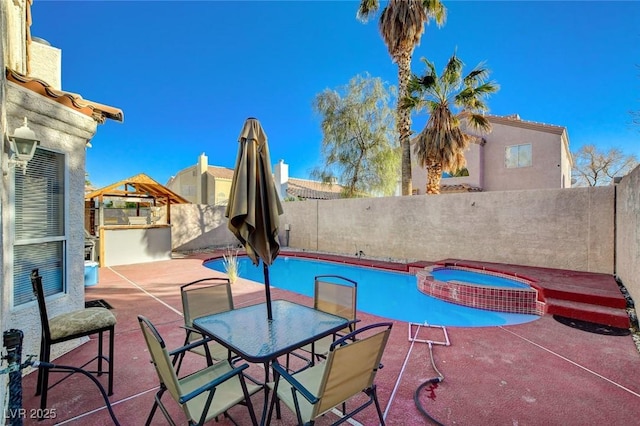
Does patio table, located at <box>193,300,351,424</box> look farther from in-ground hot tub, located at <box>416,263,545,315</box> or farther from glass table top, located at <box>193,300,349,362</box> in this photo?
in-ground hot tub, located at <box>416,263,545,315</box>

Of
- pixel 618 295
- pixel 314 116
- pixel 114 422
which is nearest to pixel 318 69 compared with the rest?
pixel 314 116

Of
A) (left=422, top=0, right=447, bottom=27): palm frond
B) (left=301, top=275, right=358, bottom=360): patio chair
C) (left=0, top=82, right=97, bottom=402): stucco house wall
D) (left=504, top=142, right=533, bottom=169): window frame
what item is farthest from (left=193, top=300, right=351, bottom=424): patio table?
(left=504, top=142, right=533, bottom=169): window frame

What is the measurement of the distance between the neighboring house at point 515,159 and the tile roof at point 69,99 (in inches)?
701

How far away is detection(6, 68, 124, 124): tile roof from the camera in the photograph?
10.3ft

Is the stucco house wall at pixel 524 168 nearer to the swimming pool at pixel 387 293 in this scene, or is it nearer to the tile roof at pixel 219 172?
the swimming pool at pixel 387 293

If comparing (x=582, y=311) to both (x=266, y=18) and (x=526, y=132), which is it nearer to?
(x=266, y=18)

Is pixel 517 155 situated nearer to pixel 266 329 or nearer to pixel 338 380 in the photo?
pixel 266 329

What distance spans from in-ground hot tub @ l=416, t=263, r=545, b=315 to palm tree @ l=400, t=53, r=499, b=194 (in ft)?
14.9

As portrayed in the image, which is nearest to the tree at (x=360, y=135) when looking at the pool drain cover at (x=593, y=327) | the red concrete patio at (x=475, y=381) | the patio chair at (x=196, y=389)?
the pool drain cover at (x=593, y=327)

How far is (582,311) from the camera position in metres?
5.24

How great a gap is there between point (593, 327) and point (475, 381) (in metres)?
3.28

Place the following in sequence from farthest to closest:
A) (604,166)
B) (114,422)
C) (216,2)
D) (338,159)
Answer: (604,166) < (338,159) < (216,2) < (114,422)

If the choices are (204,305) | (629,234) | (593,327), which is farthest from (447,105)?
(204,305)

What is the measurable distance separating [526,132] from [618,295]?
14.1 m
